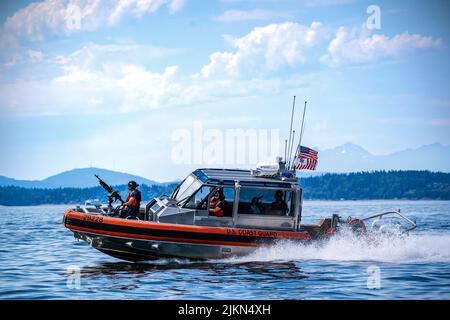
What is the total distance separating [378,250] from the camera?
19094mm

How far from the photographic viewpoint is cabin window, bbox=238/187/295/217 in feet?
59.0

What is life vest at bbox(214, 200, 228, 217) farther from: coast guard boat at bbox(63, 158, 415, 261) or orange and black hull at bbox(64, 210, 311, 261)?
orange and black hull at bbox(64, 210, 311, 261)

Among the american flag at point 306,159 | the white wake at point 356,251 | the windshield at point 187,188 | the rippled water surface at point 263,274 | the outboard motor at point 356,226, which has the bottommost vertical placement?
the rippled water surface at point 263,274

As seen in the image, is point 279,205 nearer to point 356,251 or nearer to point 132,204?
point 356,251

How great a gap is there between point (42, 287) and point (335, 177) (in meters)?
103

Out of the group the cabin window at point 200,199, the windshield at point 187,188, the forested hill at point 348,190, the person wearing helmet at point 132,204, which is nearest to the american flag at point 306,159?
the cabin window at point 200,199

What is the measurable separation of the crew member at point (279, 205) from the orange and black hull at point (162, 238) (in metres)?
0.59

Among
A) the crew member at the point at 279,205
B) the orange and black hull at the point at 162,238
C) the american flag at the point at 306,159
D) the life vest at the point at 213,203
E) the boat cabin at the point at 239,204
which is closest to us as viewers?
the orange and black hull at the point at 162,238

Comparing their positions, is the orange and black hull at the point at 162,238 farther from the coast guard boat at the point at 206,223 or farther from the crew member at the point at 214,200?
the crew member at the point at 214,200

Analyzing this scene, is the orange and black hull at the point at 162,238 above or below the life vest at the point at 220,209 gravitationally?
below

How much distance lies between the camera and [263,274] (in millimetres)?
16359

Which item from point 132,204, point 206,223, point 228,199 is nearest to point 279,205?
point 228,199

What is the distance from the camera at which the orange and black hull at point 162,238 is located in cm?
1722
